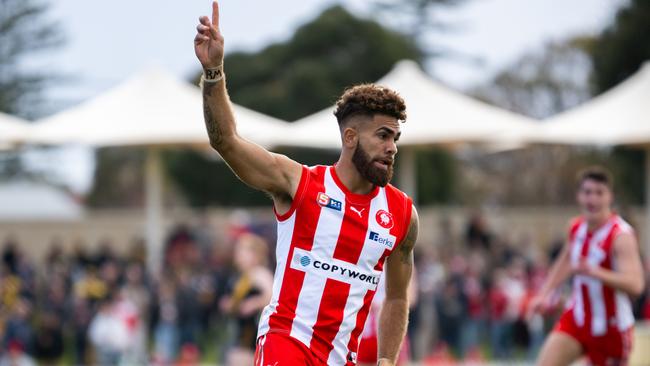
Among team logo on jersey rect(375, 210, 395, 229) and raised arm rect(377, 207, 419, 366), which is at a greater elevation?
team logo on jersey rect(375, 210, 395, 229)

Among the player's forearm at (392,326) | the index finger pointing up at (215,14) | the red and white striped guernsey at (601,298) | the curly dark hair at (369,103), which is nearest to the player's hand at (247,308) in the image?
the red and white striped guernsey at (601,298)

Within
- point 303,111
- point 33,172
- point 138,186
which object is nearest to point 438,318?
point 303,111

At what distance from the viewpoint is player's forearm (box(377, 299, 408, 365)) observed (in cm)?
593

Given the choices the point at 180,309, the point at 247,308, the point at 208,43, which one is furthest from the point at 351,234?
the point at 180,309

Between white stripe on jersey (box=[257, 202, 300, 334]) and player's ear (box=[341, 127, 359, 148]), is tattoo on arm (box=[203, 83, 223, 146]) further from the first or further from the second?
player's ear (box=[341, 127, 359, 148])

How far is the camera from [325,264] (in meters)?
5.61

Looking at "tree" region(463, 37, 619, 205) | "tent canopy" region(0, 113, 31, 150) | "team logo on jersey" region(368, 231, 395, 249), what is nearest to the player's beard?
"team logo on jersey" region(368, 231, 395, 249)

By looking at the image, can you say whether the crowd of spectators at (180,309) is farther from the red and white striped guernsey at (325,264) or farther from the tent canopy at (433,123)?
the red and white striped guernsey at (325,264)

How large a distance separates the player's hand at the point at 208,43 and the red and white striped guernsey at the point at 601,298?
4749 mm

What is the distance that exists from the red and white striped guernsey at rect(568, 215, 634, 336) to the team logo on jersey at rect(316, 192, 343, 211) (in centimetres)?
392

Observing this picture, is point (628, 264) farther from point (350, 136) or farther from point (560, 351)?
point (350, 136)

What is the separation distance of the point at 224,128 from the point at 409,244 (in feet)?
4.16

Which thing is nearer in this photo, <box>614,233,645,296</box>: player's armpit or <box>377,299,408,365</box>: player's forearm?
<box>377,299,408,365</box>: player's forearm

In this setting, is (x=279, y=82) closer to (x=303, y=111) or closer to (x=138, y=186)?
(x=303, y=111)
